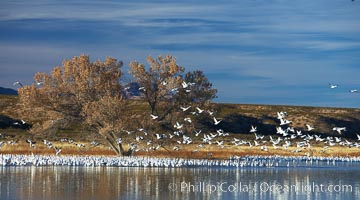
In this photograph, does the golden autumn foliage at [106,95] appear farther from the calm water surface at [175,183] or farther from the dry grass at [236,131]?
the calm water surface at [175,183]

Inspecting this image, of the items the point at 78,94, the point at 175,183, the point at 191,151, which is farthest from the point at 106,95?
the point at 175,183

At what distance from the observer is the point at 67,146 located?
73688 millimetres

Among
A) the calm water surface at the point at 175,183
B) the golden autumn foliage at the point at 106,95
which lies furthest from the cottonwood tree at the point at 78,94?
the calm water surface at the point at 175,183

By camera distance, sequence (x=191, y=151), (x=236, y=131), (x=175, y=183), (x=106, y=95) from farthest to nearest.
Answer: (x=236, y=131) < (x=191, y=151) < (x=106, y=95) < (x=175, y=183)

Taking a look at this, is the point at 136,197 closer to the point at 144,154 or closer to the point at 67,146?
the point at 144,154

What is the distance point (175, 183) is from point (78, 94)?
22.8 meters

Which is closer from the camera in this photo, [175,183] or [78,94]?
[175,183]

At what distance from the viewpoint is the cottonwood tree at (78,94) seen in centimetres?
6344

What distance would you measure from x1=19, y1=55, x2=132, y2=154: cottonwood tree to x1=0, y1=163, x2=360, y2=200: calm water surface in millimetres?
10029

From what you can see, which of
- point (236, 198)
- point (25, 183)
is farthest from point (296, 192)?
point (25, 183)

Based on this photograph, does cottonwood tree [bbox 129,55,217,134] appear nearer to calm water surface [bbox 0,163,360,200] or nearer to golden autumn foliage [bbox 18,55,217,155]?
golden autumn foliage [bbox 18,55,217,155]

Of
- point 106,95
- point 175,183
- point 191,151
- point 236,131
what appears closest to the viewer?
point 175,183

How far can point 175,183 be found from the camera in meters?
44.2

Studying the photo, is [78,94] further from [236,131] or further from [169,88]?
[236,131]
